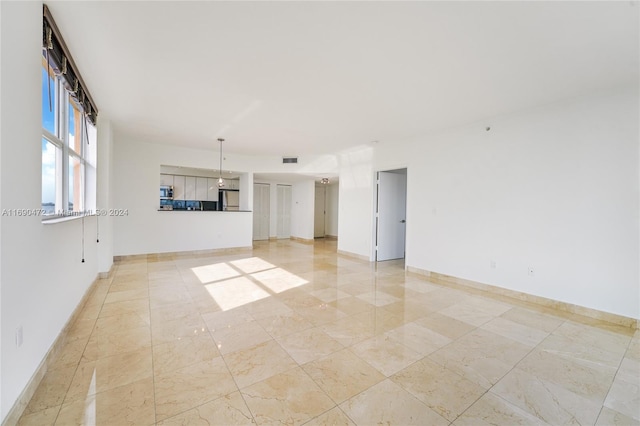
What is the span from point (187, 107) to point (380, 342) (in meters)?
3.97

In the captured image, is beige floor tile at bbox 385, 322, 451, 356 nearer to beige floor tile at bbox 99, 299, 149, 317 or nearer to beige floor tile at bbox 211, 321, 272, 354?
beige floor tile at bbox 211, 321, 272, 354

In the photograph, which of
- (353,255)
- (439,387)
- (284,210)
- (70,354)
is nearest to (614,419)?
(439,387)

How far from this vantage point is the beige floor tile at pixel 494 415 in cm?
165

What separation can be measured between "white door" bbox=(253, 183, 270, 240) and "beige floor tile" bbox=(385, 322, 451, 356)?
737cm

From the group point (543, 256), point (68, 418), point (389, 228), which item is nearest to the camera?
point (68, 418)

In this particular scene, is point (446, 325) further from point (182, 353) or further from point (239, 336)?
point (182, 353)

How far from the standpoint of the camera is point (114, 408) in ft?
5.55

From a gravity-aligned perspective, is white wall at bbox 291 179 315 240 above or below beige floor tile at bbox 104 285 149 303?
above

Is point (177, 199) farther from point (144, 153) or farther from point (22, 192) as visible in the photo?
point (22, 192)

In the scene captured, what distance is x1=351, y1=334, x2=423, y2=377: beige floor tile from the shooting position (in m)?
Result: 2.18

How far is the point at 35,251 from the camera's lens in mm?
1914

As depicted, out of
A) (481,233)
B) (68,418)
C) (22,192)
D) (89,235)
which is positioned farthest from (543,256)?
(89,235)

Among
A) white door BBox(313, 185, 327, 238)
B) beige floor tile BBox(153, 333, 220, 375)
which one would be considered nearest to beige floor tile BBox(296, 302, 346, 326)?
beige floor tile BBox(153, 333, 220, 375)

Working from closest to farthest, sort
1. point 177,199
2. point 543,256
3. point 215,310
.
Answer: point 215,310 → point 543,256 → point 177,199
